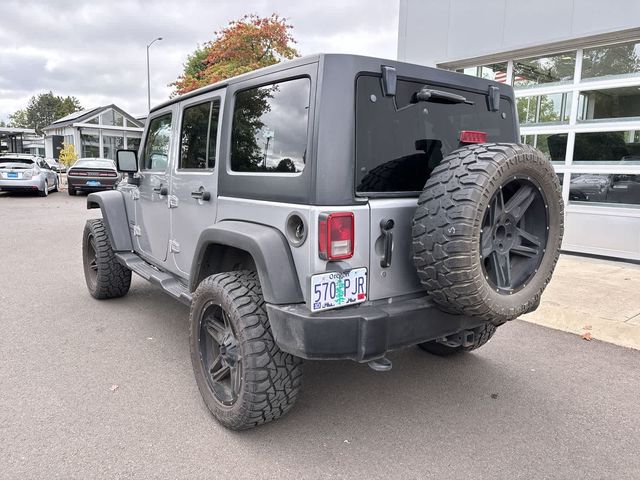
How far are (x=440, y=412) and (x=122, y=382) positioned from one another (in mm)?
2190

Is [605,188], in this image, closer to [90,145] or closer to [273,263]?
[273,263]

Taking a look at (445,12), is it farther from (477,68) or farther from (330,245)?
(330,245)

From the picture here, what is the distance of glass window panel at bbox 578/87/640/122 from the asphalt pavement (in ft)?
14.5

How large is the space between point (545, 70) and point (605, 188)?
2.22 metres

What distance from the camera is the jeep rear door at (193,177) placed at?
3.32 m

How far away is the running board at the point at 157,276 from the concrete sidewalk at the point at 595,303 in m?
3.43

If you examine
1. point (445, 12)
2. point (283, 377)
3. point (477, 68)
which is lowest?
point (283, 377)

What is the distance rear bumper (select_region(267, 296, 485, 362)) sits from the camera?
7.75 feet

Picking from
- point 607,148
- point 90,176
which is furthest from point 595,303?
point 90,176

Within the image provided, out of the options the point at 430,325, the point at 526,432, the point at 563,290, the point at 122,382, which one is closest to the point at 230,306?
the point at 430,325

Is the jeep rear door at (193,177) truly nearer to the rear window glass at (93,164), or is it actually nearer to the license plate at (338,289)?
the license plate at (338,289)

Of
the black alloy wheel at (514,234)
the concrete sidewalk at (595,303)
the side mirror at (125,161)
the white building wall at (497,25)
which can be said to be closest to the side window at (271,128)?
the black alloy wheel at (514,234)

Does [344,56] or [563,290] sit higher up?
[344,56]

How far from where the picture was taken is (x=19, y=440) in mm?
2699
